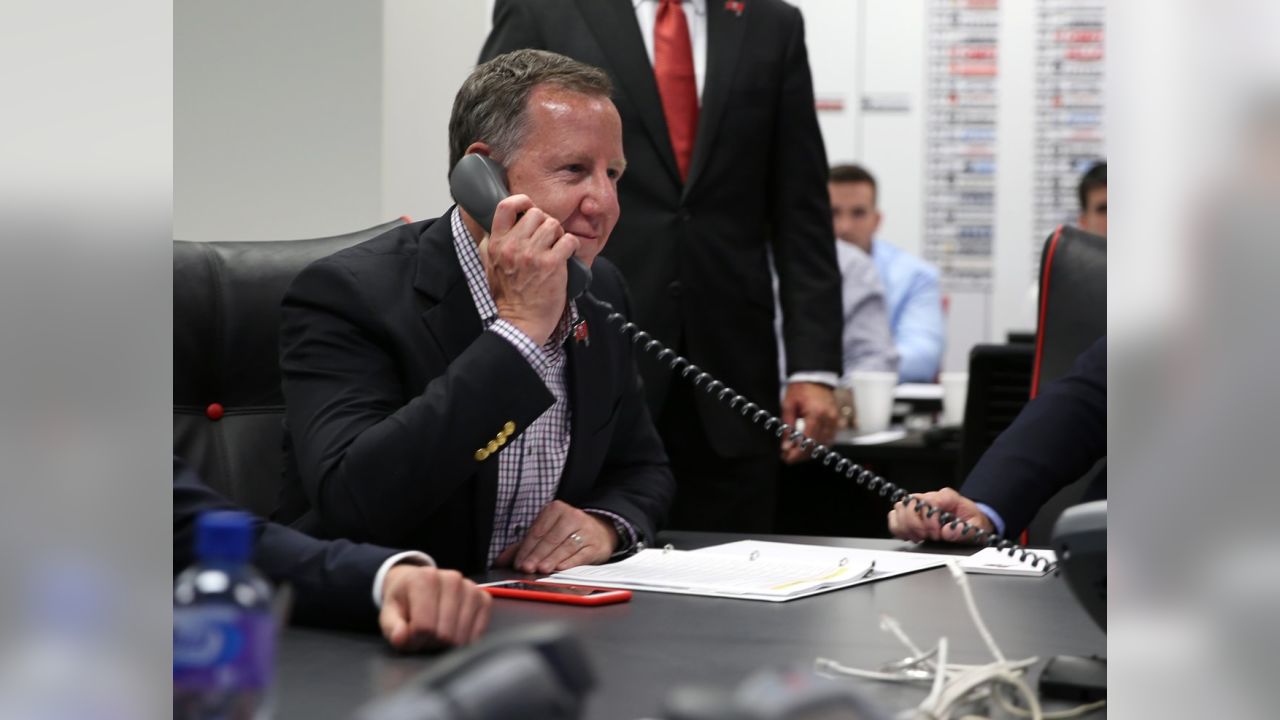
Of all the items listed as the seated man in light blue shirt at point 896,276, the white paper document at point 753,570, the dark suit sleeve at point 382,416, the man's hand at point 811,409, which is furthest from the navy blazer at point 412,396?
the seated man in light blue shirt at point 896,276

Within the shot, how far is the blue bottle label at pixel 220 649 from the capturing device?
47 cm

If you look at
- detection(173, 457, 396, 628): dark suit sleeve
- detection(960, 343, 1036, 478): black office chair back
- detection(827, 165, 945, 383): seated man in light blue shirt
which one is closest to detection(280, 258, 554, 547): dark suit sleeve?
detection(173, 457, 396, 628): dark suit sleeve

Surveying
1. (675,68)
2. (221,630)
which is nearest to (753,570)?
(675,68)

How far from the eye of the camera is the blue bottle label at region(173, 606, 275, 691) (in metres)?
0.47

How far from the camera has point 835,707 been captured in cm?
43

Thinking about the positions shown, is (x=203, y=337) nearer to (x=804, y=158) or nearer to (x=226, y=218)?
(x=226, y=218)

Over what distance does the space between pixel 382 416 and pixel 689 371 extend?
12.3 inches

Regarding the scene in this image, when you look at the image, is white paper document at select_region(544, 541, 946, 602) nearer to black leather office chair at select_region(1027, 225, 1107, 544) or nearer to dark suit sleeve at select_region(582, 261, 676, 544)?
dark suit sleeve at select_region(582, 261, 676, 544)

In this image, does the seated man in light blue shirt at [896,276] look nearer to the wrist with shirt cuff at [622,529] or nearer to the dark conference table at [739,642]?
the wrist with shirt cuff at [622,529]

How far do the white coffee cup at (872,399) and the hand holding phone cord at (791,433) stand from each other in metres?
0.19

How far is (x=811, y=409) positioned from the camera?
1.44 meters

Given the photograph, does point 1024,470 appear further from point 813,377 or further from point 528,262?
point 813,377
